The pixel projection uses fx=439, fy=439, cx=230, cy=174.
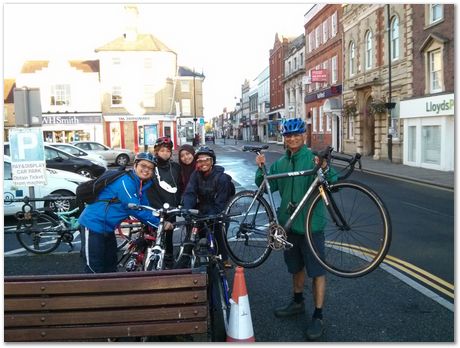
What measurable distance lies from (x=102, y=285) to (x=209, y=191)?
2.01 metres

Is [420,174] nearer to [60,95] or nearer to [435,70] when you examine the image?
[435,70]

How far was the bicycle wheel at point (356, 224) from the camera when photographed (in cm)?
378

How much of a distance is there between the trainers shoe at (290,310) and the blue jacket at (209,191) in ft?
4.04

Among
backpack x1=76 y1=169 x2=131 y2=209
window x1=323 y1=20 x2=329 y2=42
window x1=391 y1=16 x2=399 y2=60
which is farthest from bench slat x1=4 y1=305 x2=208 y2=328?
window x1=323 y1=20 x2=329 y2=42

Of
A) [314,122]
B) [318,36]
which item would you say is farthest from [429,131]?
[318,36]

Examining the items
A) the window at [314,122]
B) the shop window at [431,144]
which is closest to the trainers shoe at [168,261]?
the shop window at [431,144]

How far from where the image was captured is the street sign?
750 centimetres

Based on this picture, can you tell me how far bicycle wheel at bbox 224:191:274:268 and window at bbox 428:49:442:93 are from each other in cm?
1733

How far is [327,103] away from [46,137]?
1100 inches

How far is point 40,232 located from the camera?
7.15 m

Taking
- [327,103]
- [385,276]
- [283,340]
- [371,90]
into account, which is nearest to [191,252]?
[283,340]

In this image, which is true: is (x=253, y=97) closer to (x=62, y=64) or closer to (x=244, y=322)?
(x=62, y=64)

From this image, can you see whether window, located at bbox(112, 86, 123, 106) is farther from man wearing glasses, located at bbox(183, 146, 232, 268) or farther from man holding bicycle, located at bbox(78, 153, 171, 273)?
man holding bicycle, located at bbox(78, 153, 171, 273)

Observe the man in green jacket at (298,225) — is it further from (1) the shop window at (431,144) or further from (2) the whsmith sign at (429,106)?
(1) the shop window at (431,144)
